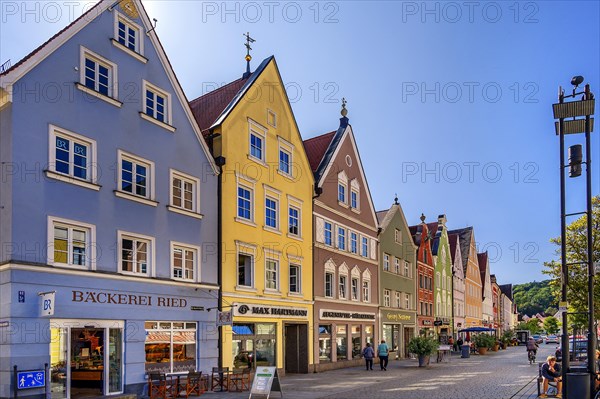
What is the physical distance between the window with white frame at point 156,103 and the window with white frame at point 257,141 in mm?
4985

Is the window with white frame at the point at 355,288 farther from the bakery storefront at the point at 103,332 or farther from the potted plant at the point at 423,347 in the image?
the bakery storefront at the point at 103,332

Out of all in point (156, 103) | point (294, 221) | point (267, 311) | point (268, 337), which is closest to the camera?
point (156, 103)

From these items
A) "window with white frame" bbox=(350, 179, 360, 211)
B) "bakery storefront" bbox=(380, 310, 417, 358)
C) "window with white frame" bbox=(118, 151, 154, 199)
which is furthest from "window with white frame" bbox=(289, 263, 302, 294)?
"bakery storefront" bbox=(380, 310, 417, 358)

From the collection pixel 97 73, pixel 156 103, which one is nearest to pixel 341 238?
pixel 156 103

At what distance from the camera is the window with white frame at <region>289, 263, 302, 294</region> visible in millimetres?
29156

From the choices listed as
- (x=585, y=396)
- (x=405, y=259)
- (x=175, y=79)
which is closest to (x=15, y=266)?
(x=175, y=79)

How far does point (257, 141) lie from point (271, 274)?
6.00 m

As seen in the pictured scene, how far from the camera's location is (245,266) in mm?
25484

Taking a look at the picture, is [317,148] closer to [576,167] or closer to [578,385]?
[576,167]

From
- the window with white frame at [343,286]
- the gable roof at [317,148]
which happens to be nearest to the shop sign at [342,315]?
the window with white frame at [343,286]

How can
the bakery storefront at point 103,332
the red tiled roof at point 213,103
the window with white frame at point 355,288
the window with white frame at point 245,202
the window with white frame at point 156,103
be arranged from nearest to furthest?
the bakery storefront at point 103,332 → the window with white frame at point 156,103 → the window with white frame at point 245,202 → the red tiled roof at point 213,103 → the window with white frame at point 355,288

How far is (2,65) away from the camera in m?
17.2

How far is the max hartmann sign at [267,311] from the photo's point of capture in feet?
79.3

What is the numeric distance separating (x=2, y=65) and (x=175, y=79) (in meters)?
6.46
